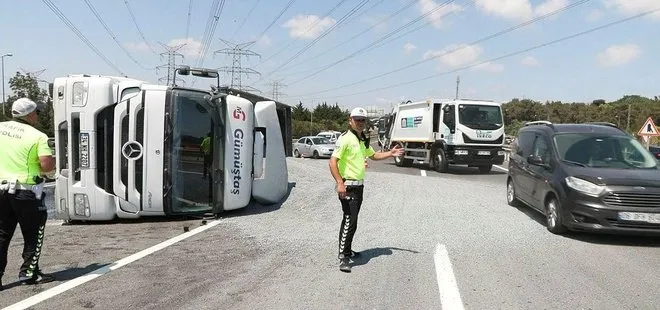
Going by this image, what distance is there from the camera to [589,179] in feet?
24.1

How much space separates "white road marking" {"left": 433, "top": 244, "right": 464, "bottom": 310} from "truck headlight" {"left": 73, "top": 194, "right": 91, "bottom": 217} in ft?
18.4

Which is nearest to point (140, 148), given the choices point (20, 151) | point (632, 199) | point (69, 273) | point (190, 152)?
point (190, 152)

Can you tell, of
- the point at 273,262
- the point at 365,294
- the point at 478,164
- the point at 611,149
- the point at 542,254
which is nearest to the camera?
the point at 365,294

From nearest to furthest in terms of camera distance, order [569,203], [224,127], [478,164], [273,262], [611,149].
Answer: [273,262] → [569,203] → [611,149] → [224,127] → [478,164]

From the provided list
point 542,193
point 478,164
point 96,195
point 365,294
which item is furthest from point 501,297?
point 478,164

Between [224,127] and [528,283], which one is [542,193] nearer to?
[528,283]

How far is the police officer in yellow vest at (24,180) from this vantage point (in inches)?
197

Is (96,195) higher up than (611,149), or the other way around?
(611,149)

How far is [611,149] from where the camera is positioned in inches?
329

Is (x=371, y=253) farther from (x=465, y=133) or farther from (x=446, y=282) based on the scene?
(x=465, y=133)

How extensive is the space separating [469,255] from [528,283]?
1.14m

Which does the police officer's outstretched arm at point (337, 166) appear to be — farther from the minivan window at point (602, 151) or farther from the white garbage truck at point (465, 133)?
the white garbage truck at point (465, 133)

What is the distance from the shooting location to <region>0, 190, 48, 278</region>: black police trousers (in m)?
5.00

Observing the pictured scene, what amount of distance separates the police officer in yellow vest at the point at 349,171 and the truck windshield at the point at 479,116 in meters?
14.4
